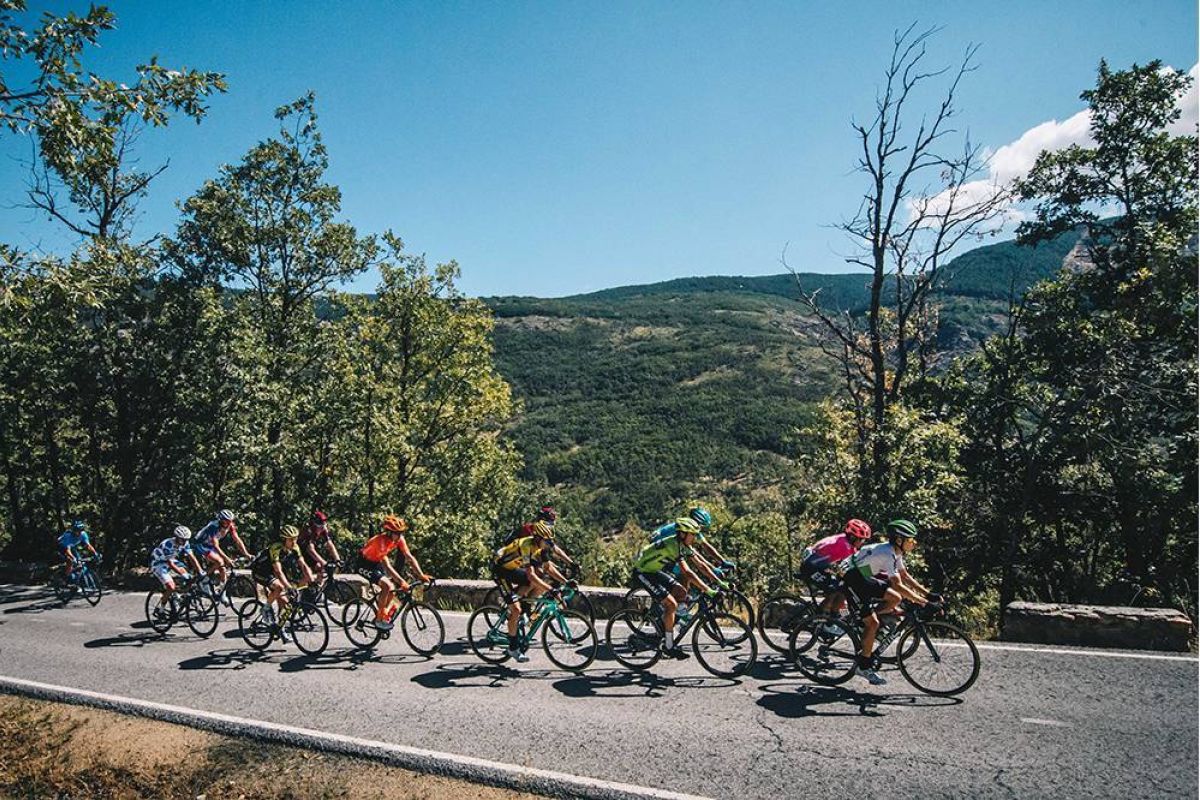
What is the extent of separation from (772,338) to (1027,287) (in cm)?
14765

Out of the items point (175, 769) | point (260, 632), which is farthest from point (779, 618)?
point (260, 632)

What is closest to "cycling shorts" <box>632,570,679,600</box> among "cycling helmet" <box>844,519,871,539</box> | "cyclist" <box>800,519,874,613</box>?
"cyclist" <box>800,519,874,613</box>

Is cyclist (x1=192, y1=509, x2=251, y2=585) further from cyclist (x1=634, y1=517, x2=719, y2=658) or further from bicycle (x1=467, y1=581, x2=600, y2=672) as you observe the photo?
cyclist (x1=634, y1=517, x2=719, y2=658)

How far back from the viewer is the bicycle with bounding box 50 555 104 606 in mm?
14023

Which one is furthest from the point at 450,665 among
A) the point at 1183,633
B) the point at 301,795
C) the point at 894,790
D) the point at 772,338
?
the point at 772,338

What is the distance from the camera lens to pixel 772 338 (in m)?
163

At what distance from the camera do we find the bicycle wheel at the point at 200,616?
11336 millimetres

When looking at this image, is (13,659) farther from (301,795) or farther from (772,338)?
(772,338)

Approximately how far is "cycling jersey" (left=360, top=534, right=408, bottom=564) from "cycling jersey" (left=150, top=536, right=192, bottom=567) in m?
5.00

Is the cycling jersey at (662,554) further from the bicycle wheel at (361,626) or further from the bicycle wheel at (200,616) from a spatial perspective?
the bicycle wheel at (200,616)

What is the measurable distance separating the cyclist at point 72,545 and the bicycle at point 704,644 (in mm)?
12804

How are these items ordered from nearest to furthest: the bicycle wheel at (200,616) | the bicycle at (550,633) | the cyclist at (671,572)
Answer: the cyclist at (671,572), the bicycle at (550,633), the bicycle wheel at (200,616)

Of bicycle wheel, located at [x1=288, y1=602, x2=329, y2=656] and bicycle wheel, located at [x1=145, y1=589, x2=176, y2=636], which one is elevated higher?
bicycle wheel, located at [x1=288, y1=602, x2=329, y2=656]

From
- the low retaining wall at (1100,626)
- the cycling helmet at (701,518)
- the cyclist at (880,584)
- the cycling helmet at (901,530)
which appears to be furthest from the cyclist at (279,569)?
the low retaining wall at (1100,626)
